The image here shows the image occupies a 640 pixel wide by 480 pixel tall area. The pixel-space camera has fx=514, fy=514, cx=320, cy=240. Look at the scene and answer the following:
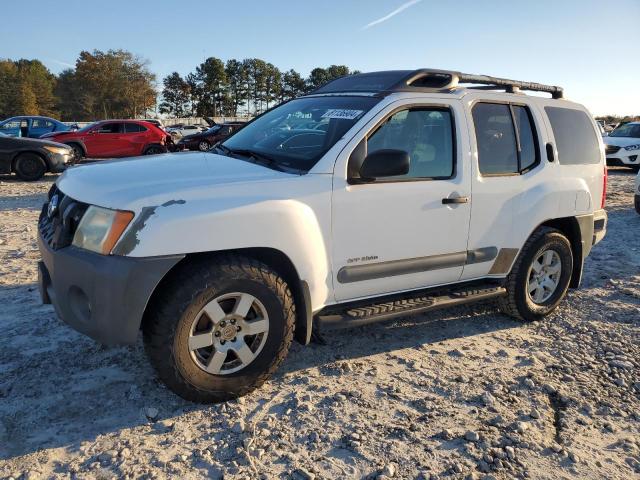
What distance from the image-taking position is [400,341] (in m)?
3.98

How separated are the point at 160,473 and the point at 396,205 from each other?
2.03 meters

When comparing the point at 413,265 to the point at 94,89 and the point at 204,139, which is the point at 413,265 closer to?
the point at 204,139

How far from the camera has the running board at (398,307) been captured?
3.25 m

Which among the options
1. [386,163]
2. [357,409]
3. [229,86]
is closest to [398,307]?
[357,409]

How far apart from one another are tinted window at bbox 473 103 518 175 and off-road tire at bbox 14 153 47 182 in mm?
11140

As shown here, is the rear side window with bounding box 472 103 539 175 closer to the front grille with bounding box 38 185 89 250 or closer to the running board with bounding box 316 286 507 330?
the running board with bounding box 316 286 507 330

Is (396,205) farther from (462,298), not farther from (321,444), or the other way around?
(321,444)

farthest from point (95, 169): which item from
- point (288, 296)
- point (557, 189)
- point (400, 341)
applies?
point (557, 189)

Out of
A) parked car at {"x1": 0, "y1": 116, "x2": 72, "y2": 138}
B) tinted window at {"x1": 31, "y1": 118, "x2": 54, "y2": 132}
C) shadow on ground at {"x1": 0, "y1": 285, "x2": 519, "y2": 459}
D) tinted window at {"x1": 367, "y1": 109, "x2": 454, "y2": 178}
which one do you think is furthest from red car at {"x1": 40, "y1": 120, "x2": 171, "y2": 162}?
tinted window at {"x1": 367, "y1": 109, "x2": 454, "y2": 178}

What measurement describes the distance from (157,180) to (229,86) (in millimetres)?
95958

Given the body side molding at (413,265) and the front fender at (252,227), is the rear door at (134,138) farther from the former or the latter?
the front fender at (252,227)

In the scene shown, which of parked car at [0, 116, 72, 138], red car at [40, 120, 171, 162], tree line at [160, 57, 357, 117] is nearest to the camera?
red car at [40, 120, 171, 162]

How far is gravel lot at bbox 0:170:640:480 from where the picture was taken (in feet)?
8.30

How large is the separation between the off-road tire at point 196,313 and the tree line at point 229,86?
81419mm
